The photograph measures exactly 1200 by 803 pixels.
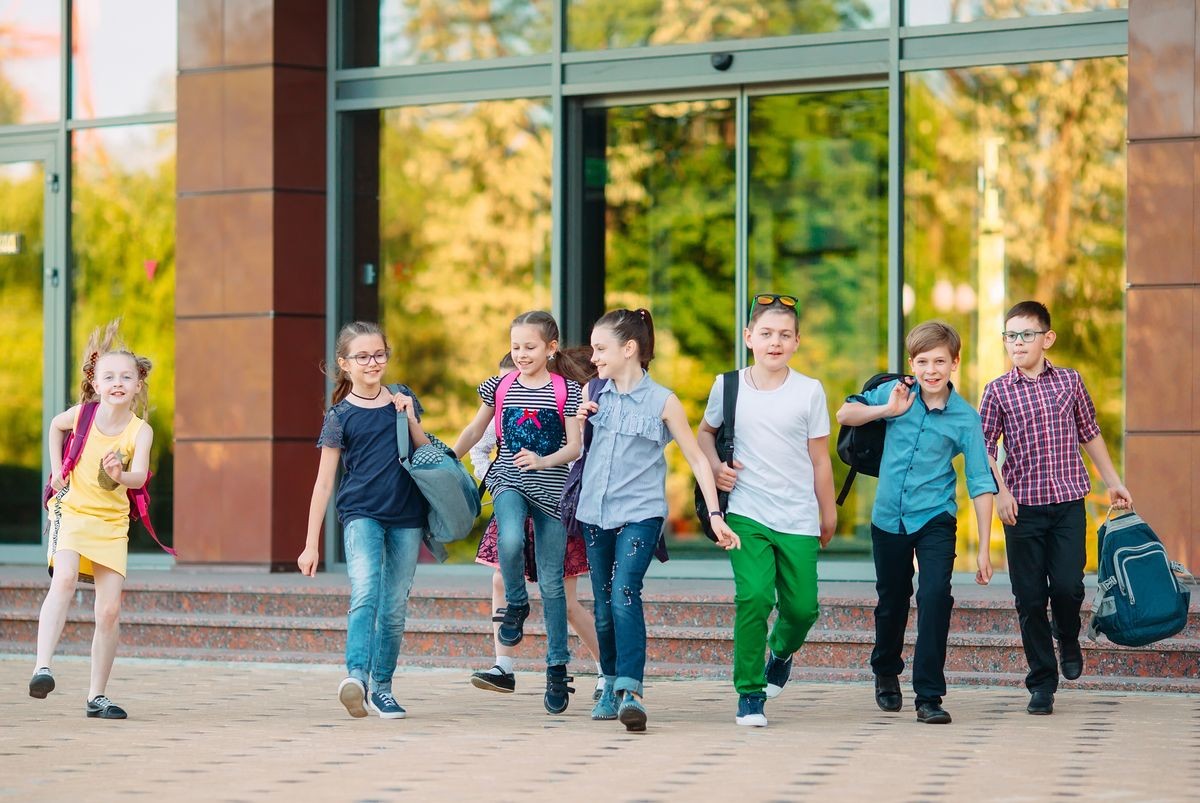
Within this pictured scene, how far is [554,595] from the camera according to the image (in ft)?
24.8

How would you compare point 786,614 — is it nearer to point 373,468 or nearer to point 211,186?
point 373,468

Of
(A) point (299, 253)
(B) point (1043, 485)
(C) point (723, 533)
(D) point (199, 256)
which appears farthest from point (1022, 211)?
(D) point (199, 256)

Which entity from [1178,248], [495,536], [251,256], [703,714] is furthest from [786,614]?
[251,256]

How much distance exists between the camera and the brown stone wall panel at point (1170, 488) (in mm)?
9883

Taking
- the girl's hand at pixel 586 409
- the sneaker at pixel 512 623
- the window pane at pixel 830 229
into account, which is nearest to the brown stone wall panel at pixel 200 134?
the window pane at pixel 830 229

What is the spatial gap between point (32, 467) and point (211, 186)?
291 centimetres

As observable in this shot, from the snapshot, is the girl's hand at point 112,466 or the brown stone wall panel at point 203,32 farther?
the brown stone wall panel at point 203,32

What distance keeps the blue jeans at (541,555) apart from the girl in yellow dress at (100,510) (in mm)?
1536

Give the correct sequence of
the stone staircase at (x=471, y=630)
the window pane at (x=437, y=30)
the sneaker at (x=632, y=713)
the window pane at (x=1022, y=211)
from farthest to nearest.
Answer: the window pane at (x=437, y=30) → the window pane at (x=1022, y=211) → the stone staircase at (x=471, y=630) → the sneaker at (x=632, y=713)

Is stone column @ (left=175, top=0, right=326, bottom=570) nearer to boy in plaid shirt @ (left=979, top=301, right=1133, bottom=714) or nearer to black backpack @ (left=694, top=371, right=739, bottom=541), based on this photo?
black backpack @ (left=694, top=371, right=739, bottom=541)

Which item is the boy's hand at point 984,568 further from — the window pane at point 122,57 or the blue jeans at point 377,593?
the window pane at point 122,57

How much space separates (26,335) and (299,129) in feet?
9.83

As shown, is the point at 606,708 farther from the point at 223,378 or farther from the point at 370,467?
the point at 223,378

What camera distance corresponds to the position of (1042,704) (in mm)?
7484
